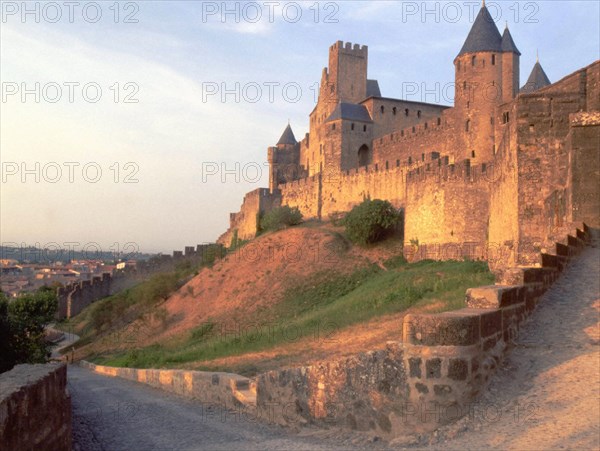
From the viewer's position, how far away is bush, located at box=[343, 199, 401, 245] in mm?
32438

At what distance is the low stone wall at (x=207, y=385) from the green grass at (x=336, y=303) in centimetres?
487

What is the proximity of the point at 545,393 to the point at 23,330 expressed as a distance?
17.9m

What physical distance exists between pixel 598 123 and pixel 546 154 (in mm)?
2259

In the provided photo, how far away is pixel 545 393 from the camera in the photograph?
632cm

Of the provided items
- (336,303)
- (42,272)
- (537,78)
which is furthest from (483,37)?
(42,272)

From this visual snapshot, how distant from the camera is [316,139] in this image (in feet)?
179

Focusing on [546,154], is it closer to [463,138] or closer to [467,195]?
[467,195]

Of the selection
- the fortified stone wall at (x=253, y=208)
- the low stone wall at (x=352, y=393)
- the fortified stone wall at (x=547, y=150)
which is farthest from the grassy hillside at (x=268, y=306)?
the fortified stone wall at (x=253, y=208)

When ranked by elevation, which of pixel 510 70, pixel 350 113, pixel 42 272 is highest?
pixel 350 113

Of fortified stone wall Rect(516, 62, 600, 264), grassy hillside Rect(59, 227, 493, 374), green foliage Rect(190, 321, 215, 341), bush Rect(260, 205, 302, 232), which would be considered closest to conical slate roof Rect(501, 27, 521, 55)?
grassy hillside Rect(59, 227, 493, 374)

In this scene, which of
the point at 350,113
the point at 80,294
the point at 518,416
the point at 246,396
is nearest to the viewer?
the point at 518,416

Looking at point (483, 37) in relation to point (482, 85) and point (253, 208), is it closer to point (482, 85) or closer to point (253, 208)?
point (482, 85)

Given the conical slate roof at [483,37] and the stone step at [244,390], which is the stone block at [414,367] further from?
the conical slate roof at [483,37]

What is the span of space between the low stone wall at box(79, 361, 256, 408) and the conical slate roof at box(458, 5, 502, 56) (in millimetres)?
28025
